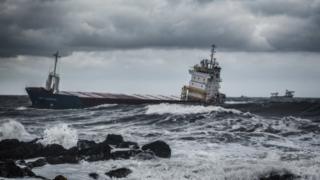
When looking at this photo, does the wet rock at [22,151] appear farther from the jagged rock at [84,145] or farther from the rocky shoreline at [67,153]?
the jagged rock at [84,145]

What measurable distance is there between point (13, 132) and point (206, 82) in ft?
114

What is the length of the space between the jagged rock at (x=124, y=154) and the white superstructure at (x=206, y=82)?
37677mm

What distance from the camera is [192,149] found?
2053 centimetres

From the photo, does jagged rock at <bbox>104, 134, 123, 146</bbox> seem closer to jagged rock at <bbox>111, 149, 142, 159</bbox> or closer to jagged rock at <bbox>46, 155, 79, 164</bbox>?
jagged rock at <bbox>111, 149, 142, 159</bbox>

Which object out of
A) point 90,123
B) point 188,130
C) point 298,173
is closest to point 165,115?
point 90,123

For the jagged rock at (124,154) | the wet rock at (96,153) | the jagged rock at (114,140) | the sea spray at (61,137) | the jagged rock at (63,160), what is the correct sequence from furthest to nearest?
the jagged rock at (114,140), the sea spray at (61,137), the jagged rock at (124,154), the wet rock at (96,153), the jagged rock at (63,160)

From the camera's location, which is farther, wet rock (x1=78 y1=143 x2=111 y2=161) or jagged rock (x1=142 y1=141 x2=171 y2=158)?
jagged rock (x1=142 y1=141 x2=171 y2=158)

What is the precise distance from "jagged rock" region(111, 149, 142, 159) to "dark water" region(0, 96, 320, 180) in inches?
24.5

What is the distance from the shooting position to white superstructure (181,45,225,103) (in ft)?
183

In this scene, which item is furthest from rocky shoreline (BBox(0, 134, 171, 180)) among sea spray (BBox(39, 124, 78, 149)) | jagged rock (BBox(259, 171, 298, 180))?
jagged rock (BBox(259, 171, 298, 180))

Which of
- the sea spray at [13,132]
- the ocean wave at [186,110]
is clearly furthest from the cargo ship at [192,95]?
the sea spray at [13,132]

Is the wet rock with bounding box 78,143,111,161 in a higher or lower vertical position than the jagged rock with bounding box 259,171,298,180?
lower

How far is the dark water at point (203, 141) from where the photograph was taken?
14758 mm

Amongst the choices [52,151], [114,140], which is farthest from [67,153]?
[114,140]
